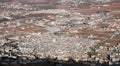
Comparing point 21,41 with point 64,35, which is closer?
point 21,41

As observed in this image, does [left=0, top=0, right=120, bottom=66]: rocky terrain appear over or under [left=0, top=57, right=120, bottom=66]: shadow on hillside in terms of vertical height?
under

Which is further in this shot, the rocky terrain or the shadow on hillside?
the rocky terrain

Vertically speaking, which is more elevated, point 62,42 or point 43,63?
point 43,63

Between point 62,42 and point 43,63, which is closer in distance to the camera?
point 43,63

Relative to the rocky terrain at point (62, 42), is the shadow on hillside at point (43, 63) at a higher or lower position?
higher

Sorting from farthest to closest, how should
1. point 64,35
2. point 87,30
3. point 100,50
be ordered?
point 87,30, point 64,35, point 100,50

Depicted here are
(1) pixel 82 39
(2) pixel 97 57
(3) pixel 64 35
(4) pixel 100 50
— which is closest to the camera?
(2) pixel 97 57

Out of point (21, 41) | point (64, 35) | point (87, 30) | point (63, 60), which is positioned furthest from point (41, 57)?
point (87, 30)

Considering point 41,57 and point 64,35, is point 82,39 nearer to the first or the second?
point 64,35

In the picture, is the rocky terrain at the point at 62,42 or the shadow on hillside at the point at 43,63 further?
the rocky terrain at the point at 62,42
